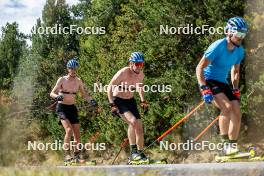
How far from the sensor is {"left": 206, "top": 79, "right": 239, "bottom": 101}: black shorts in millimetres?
7988

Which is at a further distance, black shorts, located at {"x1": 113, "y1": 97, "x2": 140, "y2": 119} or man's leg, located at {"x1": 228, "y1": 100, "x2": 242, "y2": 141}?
black shorts, located at {"x1": 113, "y1": 97, "x2": 140, "y2": 119}

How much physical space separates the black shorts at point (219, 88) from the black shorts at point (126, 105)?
237 cm

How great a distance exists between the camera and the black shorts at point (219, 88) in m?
7.99

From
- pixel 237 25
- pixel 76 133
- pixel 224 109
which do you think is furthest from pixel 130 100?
pixel 237 25

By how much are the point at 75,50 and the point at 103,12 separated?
1644 cm

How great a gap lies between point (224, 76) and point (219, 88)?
0.23m

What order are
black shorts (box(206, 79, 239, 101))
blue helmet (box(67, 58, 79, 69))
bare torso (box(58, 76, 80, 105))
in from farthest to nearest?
bare torso (box(58, 76, 80, 105))
blue helmet (box(67, 58, 79, 69))
black shorts (box(206, 79, 239, 101))

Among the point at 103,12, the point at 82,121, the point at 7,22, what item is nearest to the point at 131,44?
the point at 82,121

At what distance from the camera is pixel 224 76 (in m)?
8.09

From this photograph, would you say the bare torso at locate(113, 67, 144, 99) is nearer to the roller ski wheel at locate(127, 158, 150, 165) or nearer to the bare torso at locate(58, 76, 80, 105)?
the roller ski wheel at locate(127, 158, 150, 165)

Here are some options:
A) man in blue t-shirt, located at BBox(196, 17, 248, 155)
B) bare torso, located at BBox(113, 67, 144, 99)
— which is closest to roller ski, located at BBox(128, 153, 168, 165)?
bare torso, located at BBox(113, 67, 144, 99)

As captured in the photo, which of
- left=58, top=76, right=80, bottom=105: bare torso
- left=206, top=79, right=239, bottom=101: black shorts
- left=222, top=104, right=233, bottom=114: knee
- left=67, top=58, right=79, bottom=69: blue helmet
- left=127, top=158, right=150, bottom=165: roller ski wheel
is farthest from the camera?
left=58, top=76, right=80, bottom=105: bare torso

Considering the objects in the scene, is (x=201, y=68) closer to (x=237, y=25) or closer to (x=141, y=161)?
(x=237, y=25)

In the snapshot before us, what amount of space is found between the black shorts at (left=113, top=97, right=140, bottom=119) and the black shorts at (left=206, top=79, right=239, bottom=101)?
7.77 feet
